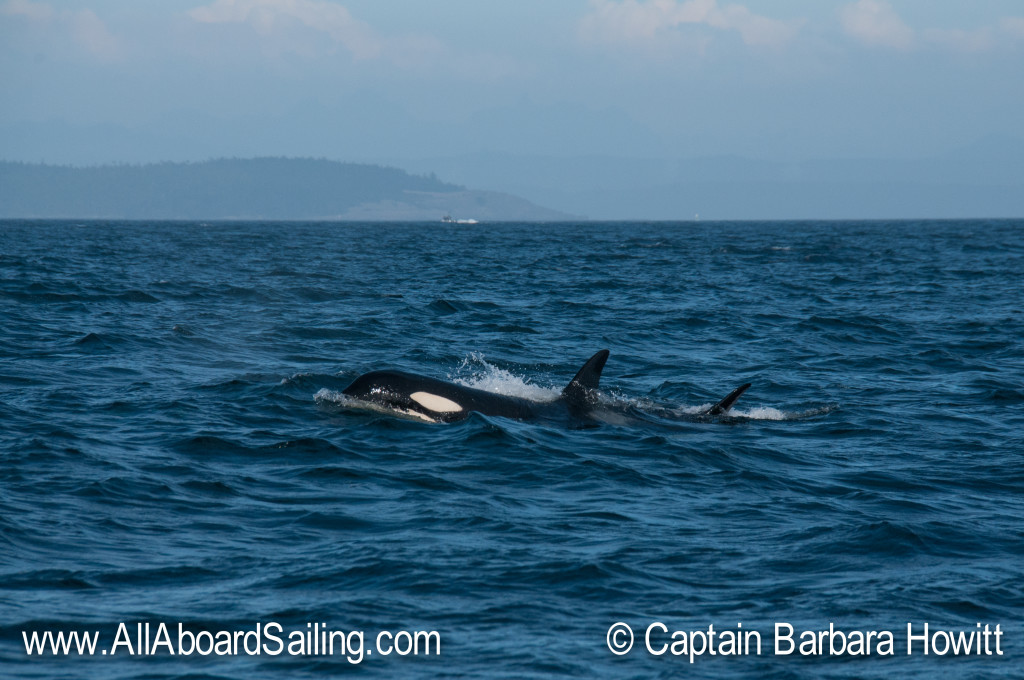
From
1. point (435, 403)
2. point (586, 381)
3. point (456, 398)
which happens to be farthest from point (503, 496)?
point (586, 381)

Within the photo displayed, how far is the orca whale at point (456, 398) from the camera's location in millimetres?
14586

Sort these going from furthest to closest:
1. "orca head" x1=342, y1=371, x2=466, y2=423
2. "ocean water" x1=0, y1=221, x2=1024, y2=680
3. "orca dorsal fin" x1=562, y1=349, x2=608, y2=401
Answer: "orca dorsal fin" x1=562, y1=349, x2=608, y2=401, "orca head" x1=342, y1=371, x2=466, y2=423, "ocean water" x1=0, y1=221, x2=1024, y2=680

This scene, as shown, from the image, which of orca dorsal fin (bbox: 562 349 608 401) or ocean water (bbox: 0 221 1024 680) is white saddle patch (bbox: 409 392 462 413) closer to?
ocean water (bbox: 0 221 1024 680)

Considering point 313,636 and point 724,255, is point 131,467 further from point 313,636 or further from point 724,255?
point 724,255

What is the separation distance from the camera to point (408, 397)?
14617 mm

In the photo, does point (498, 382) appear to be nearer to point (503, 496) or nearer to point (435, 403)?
point (435, 403)

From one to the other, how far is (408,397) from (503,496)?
3.68 metres

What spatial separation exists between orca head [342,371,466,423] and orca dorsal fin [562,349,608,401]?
5.56 feet

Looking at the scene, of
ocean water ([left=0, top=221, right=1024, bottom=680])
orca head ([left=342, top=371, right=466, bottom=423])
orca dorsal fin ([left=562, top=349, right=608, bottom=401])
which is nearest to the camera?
ocean water ([left=0, top=221, right=1024, bottom=680])

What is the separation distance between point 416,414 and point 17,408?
5.06 metres

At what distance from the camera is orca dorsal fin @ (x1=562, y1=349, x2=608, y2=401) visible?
49.8 ft

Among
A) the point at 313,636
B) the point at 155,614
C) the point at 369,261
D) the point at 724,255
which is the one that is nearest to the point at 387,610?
the point at 313,636

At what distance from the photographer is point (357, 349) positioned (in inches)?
851

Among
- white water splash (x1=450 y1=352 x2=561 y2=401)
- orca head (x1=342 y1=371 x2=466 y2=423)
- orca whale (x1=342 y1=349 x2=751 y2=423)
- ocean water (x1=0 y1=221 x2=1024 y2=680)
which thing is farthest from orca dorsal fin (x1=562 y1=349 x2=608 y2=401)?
orca head (x1=342 y1=371 x2=466 y2=423)
